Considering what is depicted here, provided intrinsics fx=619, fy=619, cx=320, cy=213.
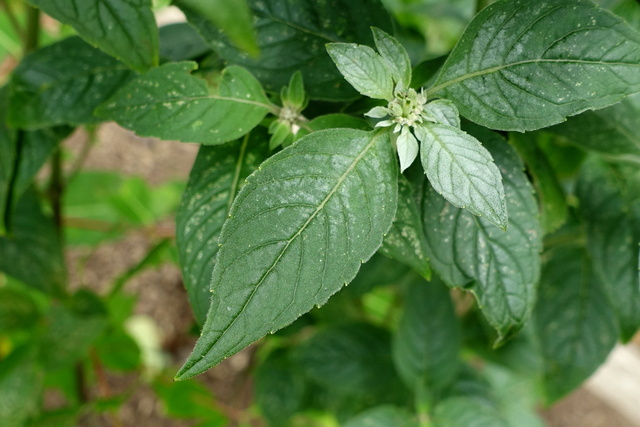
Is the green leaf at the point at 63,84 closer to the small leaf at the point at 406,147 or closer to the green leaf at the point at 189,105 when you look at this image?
the green leaf at the point at 189,105

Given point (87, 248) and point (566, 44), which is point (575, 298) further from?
point (87, 248)

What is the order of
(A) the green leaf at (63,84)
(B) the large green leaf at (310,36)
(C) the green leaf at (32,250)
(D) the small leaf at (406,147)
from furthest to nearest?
(C) the green leaf at (32,250), (A) the green leaf at (63,84), (B) the large green leaf at (310,36), (D) the small leaf at (406,147)

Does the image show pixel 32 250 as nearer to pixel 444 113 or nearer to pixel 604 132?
pixel 444 113

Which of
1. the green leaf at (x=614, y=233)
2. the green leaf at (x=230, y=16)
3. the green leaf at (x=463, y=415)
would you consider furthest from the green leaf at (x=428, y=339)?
the green leaf at (x=230, y=16)

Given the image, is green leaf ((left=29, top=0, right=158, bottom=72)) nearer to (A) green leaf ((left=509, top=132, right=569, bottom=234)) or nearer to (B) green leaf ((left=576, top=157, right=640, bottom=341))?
(A) green leaf ((left=509, top=132, right=569, bottom=234))

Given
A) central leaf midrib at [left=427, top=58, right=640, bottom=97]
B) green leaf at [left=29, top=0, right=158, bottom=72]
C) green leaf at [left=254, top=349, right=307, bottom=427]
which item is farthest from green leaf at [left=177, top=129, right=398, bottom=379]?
green leaf at [left=254, top=349, right=307, bottom=427]

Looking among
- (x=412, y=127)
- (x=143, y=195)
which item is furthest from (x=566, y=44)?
(x=143, y=195)
